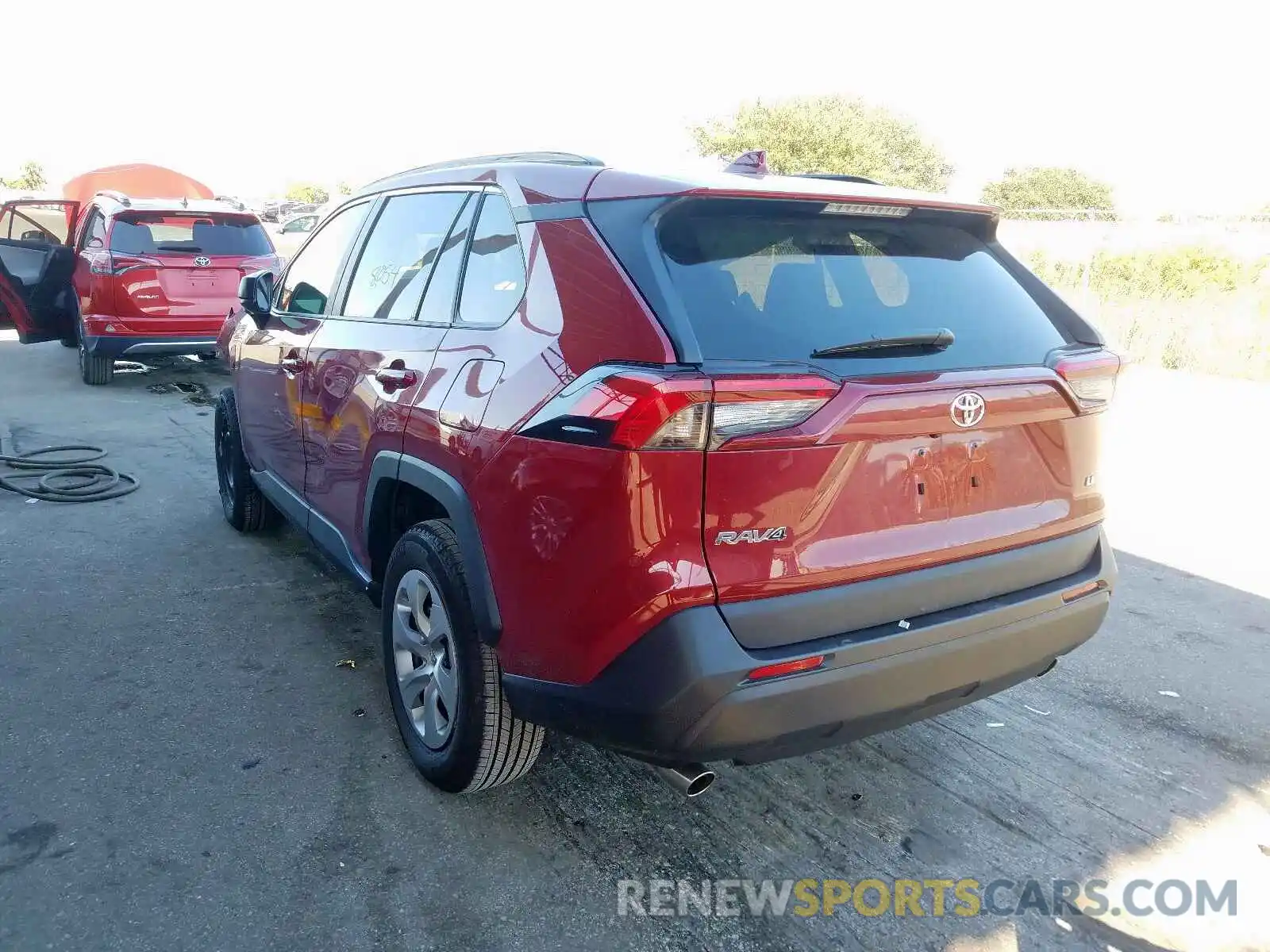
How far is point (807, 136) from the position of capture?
3916cm


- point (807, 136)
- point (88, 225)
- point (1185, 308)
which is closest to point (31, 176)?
point (807, 136)

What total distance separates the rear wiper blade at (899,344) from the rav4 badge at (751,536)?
1.39 ft

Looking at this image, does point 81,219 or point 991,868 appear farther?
point 81,219

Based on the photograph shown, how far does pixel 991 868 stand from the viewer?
8.79 ft

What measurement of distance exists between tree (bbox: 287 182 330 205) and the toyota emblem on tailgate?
65083 mm

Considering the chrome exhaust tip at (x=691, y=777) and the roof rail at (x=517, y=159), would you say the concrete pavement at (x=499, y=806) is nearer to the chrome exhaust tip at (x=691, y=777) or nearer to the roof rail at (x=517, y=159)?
the chrome exhaust tip at (x=691, y=777)

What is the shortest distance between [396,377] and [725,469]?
1383mm

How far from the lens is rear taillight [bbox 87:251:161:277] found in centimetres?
904

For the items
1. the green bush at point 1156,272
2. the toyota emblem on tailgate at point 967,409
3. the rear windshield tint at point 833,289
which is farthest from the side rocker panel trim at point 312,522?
the green bush at point 1156,272

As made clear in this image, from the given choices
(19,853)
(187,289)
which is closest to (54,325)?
(187,289)

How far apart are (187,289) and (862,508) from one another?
871 centimetres

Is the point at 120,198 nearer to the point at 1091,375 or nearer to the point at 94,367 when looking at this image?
the point at 94,367

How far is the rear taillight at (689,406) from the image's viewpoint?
2.06 metres

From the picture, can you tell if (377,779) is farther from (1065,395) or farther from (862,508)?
(1065,395)
